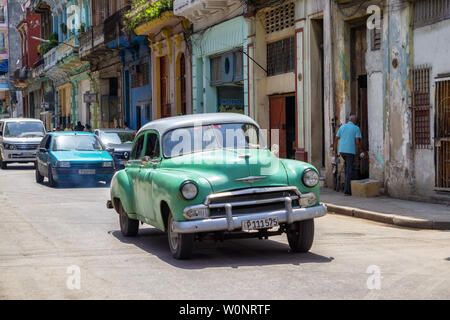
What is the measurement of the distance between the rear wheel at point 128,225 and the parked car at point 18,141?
59.4 feet

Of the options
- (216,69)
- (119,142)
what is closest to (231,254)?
(119,142)

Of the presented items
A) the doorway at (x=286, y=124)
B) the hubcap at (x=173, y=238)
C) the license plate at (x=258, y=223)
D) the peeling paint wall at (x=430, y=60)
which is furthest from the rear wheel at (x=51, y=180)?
the license plate at (x=258, y=223)

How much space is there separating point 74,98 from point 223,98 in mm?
23824

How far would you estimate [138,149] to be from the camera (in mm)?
10625

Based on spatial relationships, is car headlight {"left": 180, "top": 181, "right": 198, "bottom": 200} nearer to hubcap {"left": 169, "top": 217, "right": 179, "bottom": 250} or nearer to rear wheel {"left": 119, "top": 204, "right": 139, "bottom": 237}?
hubcap {"left": 169, "top": 217, "right": 179, "bottom": 250}

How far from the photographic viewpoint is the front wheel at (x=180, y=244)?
8.47 m

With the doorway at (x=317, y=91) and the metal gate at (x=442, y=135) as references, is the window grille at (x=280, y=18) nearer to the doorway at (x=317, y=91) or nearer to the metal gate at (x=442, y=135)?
the doorway at (x=317, y=91)

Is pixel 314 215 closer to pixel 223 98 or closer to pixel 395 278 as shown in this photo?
pixel 395 278

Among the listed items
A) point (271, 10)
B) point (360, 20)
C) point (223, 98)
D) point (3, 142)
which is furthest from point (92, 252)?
point (3, 142)

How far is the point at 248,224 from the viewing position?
8.30 metres

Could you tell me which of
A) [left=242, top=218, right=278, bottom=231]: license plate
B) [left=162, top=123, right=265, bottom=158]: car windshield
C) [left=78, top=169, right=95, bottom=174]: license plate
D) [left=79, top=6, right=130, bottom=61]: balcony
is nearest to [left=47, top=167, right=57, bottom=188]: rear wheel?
[left=78, top=169, right=95, bottom=174]: license plate

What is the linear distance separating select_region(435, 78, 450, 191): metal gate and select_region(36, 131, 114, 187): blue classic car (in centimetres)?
902

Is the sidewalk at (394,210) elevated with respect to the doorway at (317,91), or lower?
lower

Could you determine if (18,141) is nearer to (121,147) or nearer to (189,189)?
(121,147)
